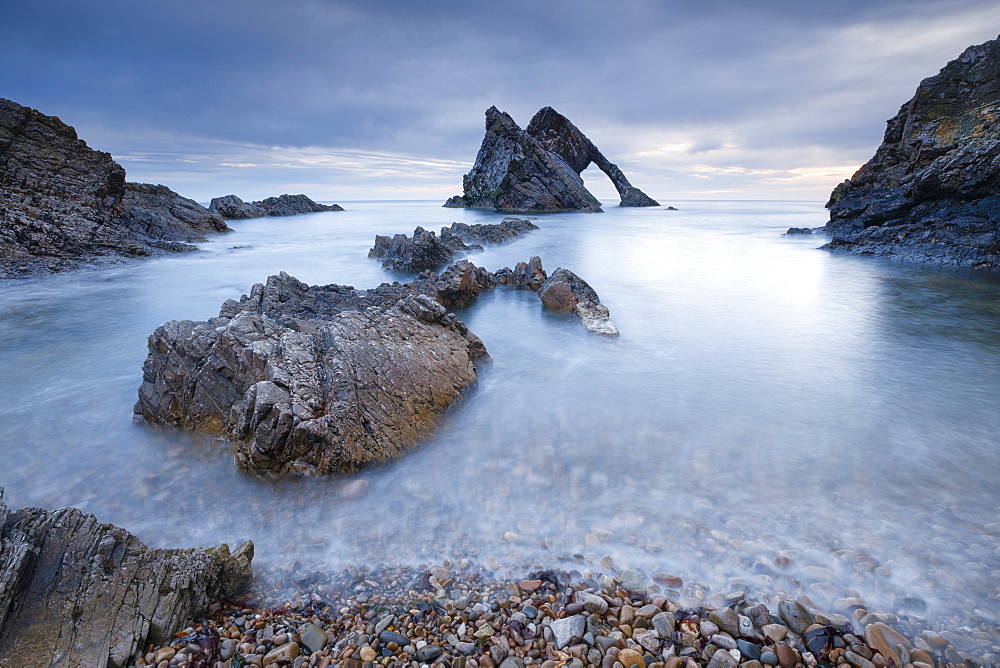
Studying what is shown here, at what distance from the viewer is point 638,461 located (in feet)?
14.9

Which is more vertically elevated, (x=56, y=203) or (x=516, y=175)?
(x=516, y=175)

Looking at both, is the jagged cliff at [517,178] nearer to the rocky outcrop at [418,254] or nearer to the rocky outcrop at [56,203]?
the rocky outcrop at [56,203]

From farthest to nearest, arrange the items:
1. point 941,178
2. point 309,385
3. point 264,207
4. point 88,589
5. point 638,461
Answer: point 264,207 < point 941,178 < point 309,385 < point 638,461 < point 88,589

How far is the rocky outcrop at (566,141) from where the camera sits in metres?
63.7

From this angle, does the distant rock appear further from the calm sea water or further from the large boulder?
the large boulder

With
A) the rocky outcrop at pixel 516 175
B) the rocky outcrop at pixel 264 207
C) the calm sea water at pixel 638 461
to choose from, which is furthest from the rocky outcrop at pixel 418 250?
the rocky outcrop at pixel 516 175

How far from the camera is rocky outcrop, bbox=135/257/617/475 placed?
14.2ft

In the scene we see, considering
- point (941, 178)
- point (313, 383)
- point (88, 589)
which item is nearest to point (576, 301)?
point (313, 383)

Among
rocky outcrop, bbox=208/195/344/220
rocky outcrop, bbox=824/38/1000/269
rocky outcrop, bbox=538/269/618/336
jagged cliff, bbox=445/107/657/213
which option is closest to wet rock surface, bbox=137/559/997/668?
rocky outcrop, bbox=538/269/618/336

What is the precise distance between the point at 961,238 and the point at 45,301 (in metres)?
26.7

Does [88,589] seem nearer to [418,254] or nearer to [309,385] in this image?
[309,385]

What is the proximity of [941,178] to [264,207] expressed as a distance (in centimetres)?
5351

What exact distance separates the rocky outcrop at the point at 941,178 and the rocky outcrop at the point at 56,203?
28.8 m

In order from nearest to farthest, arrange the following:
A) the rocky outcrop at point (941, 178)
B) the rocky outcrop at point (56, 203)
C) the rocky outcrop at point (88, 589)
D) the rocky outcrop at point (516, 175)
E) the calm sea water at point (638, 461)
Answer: the rocky outcrop at point (88, 589) < the calm sea water at point (638, 461) < the rocky outcrop at point (56, 203) < the rocky outcrop at point (941, 178) < the rocky outcrop at point (516, 175)
